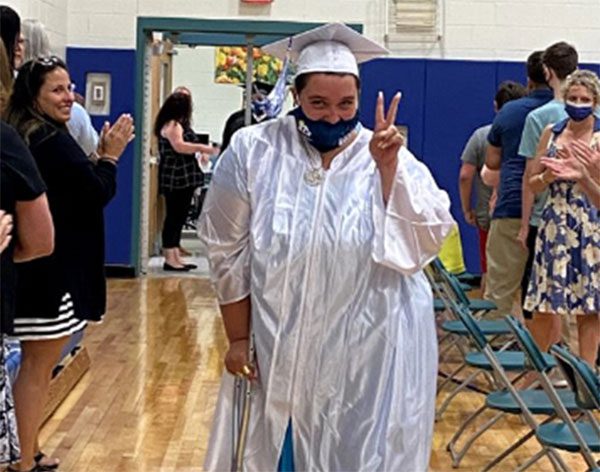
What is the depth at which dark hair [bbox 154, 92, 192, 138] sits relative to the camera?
9992 millimetres

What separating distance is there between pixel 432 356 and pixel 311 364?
310 millimetres

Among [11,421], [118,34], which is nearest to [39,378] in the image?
[11,421]

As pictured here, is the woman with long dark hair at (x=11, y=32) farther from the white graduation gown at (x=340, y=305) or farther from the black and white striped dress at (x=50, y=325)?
the white graduation gown at (x=340, y=305)

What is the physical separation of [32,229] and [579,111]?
8.65ft

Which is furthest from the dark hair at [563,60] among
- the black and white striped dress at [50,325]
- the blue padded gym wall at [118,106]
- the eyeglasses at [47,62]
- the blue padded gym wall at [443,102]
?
the blue padded gym wall at [118,106]

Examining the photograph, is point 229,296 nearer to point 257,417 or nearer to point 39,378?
point 257,417

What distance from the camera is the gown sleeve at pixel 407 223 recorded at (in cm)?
266

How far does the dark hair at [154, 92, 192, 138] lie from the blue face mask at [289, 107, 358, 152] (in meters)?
7.35

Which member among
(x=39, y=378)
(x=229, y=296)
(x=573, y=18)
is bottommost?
(x=39, y=378)

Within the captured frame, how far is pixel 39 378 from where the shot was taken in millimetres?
3918

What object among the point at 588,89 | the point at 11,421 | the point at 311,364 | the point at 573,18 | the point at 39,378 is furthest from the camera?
the point at 573,18

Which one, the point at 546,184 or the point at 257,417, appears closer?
the point at 257,417

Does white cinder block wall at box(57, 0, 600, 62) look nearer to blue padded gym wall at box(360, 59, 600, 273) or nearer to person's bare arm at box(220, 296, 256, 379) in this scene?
blue padded gym wall at box(360, 59, 600, 273)

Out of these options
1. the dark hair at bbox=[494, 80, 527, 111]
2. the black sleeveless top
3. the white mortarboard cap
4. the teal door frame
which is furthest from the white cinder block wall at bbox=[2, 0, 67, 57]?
the white mortarboard cap
